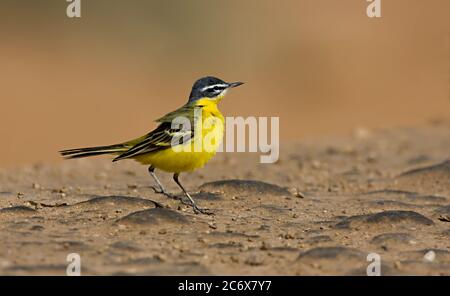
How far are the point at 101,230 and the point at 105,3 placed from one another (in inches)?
1170

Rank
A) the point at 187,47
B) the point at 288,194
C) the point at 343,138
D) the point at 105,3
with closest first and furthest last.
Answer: the point at 288,194 < the point at 343,138 < the point at 187,47 < the point at 105,3

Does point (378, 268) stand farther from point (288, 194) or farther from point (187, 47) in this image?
point (187, 47)

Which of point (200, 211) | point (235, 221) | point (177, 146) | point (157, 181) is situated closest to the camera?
point (235, 221)

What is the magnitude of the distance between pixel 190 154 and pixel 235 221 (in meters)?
0.97

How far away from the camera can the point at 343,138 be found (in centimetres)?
1627

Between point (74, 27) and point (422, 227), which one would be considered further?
point (74, 27)

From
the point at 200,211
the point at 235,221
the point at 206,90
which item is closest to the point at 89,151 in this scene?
the point at 200,211

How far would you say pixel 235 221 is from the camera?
28.6 ft

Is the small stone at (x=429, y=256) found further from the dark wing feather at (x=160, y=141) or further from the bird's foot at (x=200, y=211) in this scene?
the dark wing feather at (x=160, y=141)

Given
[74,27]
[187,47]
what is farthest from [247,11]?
[74,27]

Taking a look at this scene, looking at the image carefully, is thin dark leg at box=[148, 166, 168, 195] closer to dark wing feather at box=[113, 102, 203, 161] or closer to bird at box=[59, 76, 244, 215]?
bird at box=[59, 76, 244, 215]

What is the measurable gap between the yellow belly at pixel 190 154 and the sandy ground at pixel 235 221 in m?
0.43

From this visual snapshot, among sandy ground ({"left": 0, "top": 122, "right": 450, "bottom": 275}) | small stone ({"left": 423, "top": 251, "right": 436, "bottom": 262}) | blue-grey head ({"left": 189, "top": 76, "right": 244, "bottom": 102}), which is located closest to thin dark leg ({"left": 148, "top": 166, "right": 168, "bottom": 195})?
sandy ground ({"left": 0, "top": 122, "right": 450, "bottom": 275})

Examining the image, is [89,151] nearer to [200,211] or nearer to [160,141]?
[160,141]
